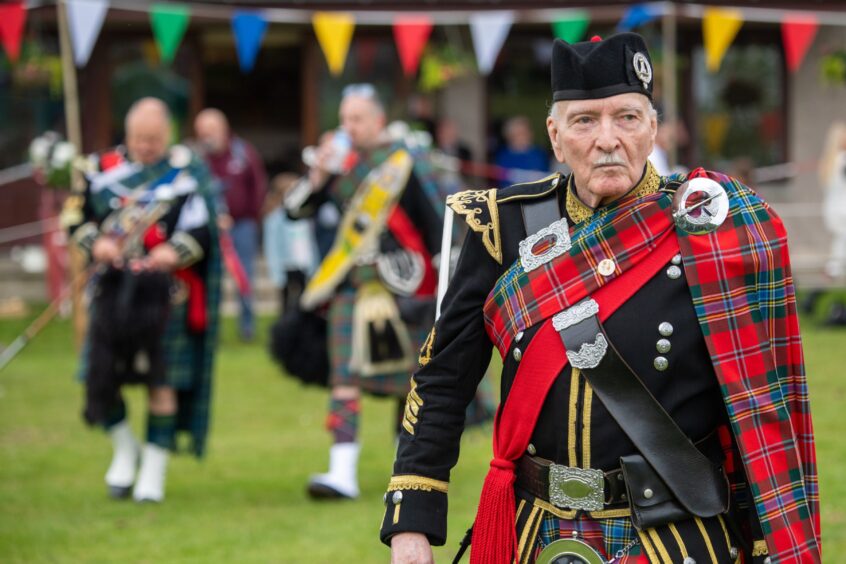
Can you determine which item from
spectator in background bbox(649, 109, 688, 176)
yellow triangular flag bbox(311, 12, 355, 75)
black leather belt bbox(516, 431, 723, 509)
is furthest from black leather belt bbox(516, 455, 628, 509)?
yellow triangular flag bbox(311, 12, 355, 75)

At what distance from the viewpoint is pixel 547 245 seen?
3.12 m

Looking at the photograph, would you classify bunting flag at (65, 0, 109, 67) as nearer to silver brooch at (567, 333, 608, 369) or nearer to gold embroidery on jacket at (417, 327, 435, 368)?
gold embroidery on jacket at (417, 327, 435, 368)

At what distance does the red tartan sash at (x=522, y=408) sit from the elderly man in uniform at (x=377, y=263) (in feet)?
14.4

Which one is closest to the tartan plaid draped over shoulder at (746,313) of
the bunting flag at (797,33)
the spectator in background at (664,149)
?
the spectator in background at (664,149)

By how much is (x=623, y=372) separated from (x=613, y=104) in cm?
57

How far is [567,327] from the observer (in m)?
3.01

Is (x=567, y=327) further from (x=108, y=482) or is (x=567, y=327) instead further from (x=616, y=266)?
(x=108, y=482)

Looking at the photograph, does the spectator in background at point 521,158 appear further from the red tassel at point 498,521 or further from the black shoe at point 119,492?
the red tassel at point 498,521

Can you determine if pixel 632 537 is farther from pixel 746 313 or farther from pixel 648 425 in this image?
pixel 746 313

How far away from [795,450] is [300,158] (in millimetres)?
16507

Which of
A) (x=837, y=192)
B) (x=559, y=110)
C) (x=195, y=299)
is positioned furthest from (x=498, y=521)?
(x=837, y=192)

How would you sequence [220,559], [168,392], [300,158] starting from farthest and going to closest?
1. [300,158]
2. [168,392]
3. [220,559]

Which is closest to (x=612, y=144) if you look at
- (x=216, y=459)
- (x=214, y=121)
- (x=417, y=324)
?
(x=417, y=324)

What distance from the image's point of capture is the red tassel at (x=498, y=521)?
310cm
